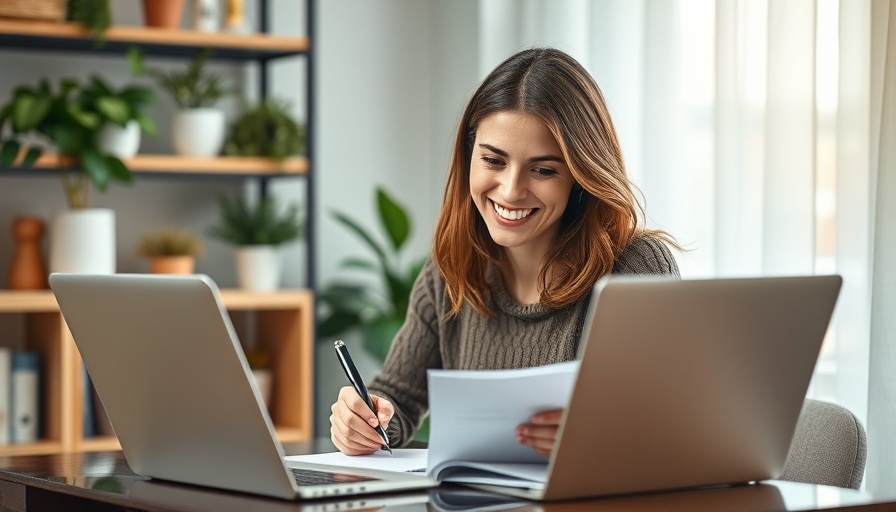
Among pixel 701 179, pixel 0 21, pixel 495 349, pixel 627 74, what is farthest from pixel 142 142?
pixel 495 349

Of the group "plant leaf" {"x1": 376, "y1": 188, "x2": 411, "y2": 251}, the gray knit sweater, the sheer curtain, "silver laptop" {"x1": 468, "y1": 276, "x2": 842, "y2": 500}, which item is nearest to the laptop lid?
"silver laptop" {"x1": 468, "y1": 276, "x2": 842, "y2": 500}

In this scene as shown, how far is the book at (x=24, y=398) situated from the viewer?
9.64 feet

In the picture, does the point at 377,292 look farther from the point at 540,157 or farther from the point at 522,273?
the point at 540,157

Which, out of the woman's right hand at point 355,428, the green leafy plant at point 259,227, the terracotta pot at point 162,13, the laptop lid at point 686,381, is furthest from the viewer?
the green leafy plant at point 259,227

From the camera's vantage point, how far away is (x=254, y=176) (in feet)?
11.1

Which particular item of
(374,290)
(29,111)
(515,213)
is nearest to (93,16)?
(29,111)

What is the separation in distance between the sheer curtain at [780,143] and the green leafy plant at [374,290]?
29.8 inches

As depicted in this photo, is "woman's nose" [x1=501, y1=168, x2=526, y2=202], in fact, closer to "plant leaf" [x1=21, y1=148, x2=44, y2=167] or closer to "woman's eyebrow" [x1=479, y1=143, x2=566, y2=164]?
"woman's eyebrow" [x1=479, y1=143, x2=566, y2=164]

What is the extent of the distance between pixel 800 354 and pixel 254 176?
238cm

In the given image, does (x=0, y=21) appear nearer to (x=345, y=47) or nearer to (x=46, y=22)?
(x=46, y=22)

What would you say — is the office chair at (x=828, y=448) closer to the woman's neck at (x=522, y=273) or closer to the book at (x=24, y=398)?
the woman's neck at (x=522, y=273)

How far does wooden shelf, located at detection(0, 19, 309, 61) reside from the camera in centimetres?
293

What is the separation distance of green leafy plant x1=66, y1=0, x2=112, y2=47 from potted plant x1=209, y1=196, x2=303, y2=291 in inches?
23.9

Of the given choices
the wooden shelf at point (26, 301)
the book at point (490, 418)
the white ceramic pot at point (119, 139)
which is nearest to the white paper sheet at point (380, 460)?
the book at point (490, 418)
